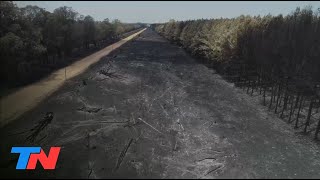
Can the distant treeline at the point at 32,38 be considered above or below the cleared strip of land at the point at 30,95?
above

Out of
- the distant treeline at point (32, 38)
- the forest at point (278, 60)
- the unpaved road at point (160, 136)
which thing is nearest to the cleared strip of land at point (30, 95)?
the unpaved road at point (160, 136)

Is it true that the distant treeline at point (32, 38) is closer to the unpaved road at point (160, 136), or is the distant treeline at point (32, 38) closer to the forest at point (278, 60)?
the unpaved road at point (160, 136)

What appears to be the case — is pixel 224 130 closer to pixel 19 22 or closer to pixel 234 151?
pixel 234 151

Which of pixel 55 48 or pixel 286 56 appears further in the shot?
pixel 55 48

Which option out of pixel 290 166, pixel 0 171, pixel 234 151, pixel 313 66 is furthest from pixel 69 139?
pixel 313 66

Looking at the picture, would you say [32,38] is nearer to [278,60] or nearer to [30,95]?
[30,95]

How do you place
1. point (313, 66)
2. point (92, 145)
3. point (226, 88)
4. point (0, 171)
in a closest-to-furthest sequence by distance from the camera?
point (0, 171) < point (92, 145) < point (313, 66) < point (226, 88)
